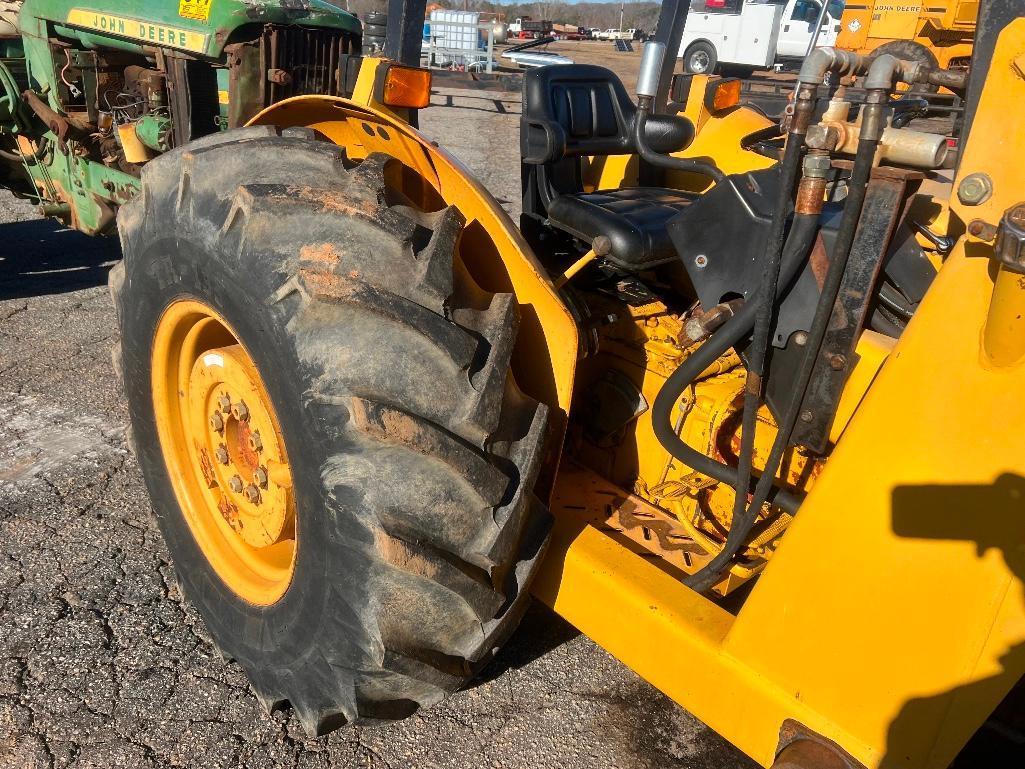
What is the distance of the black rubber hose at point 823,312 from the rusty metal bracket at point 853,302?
0.01 m

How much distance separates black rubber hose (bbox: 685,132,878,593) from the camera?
1263 millimetres

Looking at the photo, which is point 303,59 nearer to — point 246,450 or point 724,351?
point 246,450

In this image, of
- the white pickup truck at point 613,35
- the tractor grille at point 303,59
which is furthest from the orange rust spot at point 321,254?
the white pickup truck at point 613,35

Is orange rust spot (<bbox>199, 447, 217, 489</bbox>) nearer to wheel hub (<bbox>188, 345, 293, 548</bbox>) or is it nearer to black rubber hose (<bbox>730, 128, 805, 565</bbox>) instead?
wheel hub (<bbox>188, 345, 293, 548</bbox>)

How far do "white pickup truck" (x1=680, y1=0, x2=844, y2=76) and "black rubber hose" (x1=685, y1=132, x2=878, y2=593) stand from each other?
758 inches

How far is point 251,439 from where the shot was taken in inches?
74.7

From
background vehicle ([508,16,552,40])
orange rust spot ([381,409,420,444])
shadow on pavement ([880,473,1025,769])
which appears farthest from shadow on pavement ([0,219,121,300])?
background vehicle ([508,16,552,40])

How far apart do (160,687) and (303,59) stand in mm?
2676

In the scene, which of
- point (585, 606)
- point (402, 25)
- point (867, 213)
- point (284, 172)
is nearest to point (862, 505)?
point (867, 213)

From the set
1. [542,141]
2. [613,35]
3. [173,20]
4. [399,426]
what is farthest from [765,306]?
[613,35]

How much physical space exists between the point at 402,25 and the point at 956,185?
6.31 feet

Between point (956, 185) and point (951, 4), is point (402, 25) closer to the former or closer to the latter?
point (956, 185)

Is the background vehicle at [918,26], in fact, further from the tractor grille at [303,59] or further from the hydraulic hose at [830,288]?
the hydraulic hose at [830,288]

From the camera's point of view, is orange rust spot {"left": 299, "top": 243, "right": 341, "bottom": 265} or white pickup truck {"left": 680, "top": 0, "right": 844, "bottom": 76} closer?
orange rust spot {"left": 299, "top": 243, "right": 341, "bottom": 265}
